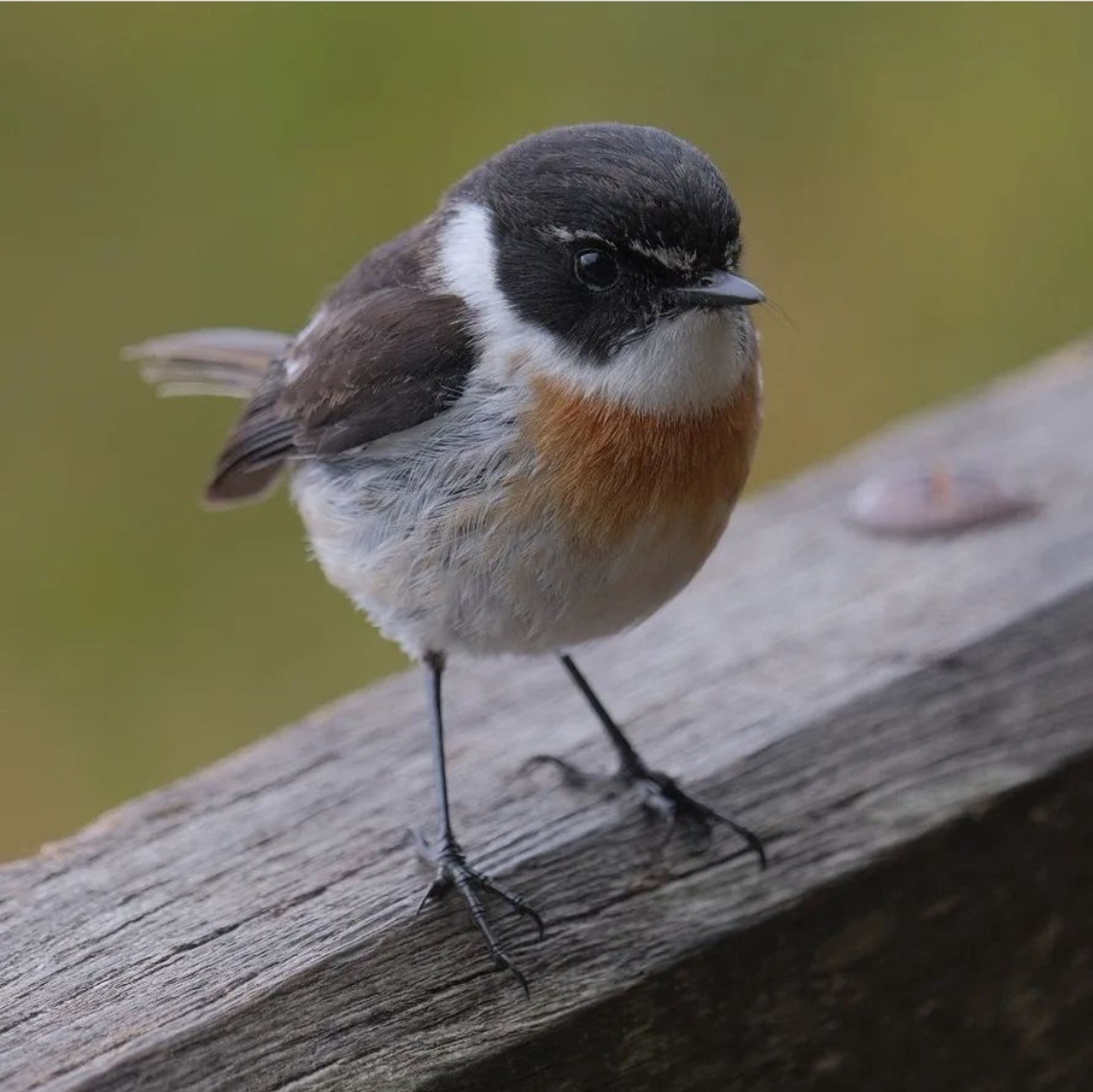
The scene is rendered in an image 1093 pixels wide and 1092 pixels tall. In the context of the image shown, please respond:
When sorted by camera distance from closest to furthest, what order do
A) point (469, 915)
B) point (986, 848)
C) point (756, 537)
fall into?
point (469, 915) → point (986, 848) → point (756, 537)

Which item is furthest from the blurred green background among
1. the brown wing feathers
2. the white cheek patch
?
the white cheek patch

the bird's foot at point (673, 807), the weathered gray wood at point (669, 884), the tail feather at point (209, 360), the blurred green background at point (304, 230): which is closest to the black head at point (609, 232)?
the weathered gray wood at point (669, 884)

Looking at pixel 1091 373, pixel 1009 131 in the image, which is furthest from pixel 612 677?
pixel 1009 131

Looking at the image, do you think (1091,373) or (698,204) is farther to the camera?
(1091,373)

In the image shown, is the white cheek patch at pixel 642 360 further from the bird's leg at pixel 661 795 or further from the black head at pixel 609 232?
the bird's leg at pixel 661 795

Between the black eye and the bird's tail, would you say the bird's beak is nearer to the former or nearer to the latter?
the black eye

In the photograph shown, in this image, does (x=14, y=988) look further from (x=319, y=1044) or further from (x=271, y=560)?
(x=271, y=560)
